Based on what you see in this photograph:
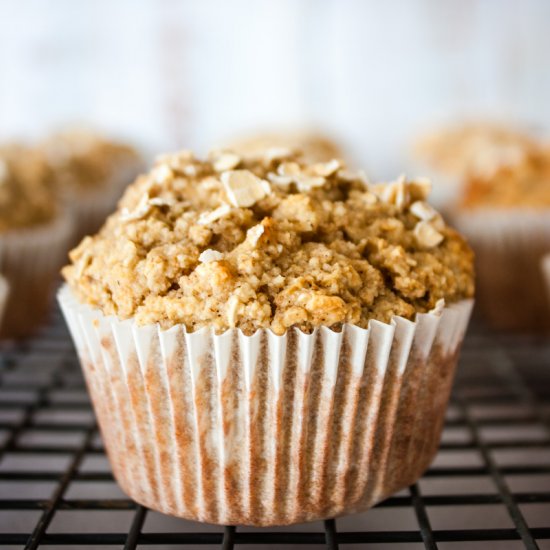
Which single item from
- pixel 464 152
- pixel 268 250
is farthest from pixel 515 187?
pixel 268 250

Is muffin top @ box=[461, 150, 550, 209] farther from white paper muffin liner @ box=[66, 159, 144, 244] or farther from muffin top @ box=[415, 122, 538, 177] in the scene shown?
white paper muffin liner @ box=[66, 159, 144, 244]

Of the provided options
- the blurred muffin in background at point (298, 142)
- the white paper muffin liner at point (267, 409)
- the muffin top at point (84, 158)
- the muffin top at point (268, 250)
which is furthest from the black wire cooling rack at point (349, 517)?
the blurred muffin in background at point (298, 142)

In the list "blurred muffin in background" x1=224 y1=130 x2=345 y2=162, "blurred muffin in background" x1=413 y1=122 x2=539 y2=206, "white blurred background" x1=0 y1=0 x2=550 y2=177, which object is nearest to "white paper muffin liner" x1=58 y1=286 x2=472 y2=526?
"blurred muffin in background" x1=413 y1=122 x2=539 y2=206

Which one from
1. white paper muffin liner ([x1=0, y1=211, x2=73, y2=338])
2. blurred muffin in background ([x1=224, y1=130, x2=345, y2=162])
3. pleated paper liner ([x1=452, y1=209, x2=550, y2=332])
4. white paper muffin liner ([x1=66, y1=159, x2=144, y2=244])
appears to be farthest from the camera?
blurred muffin in background ([x1=224, y1=130, x2=345, y2=162])

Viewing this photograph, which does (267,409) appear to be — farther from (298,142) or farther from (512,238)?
(298,142)

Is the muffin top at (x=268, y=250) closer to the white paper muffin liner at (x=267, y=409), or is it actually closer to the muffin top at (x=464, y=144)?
the white paper muffin liner at (x=267, y=409)

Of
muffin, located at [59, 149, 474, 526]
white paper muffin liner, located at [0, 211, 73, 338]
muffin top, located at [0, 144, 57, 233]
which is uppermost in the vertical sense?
muffin, located at [59, 149, 474, 526]
